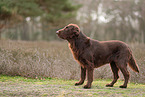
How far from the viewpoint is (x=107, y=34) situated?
120 ft

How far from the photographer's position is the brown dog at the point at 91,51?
5930 millimetres

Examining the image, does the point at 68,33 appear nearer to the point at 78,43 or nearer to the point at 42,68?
the point at 78,43

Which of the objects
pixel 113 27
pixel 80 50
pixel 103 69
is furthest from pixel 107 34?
pixel 80 50

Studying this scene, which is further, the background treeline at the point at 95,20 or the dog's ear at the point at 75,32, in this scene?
the background treeline at the point at 95,20

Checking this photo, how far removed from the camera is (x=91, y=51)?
19.7 ft

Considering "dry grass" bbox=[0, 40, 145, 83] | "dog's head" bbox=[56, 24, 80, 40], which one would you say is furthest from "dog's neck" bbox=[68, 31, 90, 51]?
"dry grass" bbox=[0, 40, 145, 83]

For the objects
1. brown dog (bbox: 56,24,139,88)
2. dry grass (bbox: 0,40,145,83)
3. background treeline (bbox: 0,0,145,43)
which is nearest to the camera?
brown dog (bbox: 56,24,139,88)

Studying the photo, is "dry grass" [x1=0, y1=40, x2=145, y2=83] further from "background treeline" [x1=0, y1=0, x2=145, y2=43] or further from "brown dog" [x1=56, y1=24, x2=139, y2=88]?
"background treeline" [x1=0, y1=0, x2=145, y2=43]

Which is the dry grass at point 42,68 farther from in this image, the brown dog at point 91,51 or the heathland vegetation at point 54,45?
the brown dog at point 91,51

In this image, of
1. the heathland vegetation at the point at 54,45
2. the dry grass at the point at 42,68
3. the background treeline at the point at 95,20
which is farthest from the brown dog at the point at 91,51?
the background treeline at the point at 95,20

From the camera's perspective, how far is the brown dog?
593 cm

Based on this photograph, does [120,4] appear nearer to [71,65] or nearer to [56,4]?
[56,4]

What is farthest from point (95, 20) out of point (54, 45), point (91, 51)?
point (91, 51)

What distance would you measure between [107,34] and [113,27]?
167 centimetres
